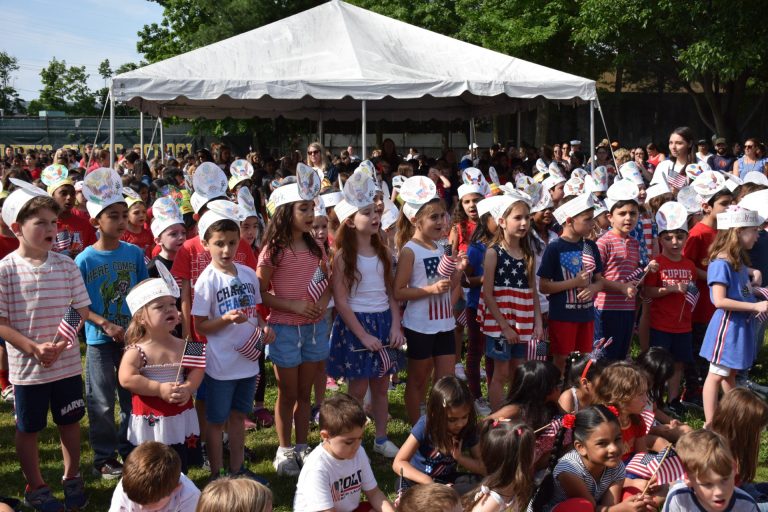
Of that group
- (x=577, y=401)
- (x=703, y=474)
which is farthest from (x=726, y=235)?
(x=703, y=474)

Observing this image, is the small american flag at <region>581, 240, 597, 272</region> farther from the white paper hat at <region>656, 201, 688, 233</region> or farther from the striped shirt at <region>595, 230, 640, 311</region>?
the white paper hat at <region>656, 201, 688, 233</region>

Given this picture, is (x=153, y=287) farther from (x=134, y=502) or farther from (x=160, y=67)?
(x=160, y=67)

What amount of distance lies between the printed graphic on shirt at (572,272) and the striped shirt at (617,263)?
37 cm

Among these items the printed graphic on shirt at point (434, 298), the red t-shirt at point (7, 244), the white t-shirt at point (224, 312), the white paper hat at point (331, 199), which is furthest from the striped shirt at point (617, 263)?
the red t-shirt at point (7, 244)

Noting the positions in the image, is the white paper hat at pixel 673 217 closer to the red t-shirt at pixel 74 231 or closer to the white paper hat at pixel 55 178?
the red t-shirt at pixel 74 231

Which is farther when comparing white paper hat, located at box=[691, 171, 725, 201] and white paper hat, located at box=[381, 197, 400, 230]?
white paper hat, located at box=[691, 171, 725, 201]

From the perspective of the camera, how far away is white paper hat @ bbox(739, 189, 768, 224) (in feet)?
20.1

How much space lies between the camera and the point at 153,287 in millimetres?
3982

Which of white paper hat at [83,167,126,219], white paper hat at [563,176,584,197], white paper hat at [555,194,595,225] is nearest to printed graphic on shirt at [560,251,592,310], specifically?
white paper hat at [555,194,595,225]

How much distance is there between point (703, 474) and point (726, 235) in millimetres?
2592

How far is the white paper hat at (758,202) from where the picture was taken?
6.12 meters

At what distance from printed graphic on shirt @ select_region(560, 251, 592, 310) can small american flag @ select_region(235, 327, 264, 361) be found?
7.64ft

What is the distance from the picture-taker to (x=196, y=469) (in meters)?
4.81

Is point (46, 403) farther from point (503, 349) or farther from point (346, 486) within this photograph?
point (503, 349)
